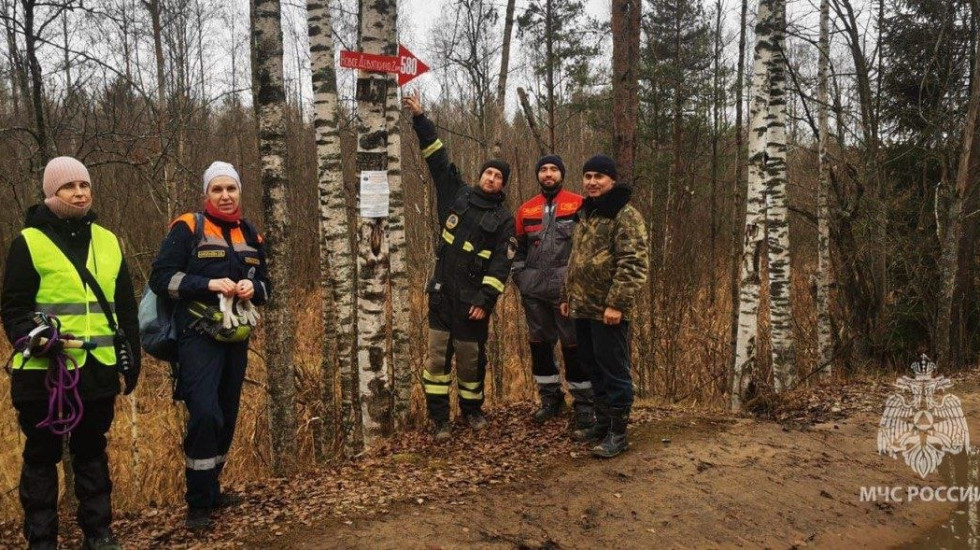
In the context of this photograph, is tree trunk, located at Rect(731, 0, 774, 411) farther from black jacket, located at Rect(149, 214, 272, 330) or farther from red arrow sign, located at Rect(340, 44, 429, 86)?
black jacket, located at Rect(149, 214, 272, 330)

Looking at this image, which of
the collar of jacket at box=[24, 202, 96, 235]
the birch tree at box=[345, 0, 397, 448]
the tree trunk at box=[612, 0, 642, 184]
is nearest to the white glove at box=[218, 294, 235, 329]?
the collar of jacket at box=[24, 202, 96, 235]

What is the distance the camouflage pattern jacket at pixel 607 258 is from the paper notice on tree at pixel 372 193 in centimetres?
164

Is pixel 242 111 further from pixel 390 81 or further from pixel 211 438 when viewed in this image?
pixel 211 438

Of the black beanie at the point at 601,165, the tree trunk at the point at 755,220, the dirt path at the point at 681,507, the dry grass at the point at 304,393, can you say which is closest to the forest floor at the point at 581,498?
the dirt path at the point at 681,507

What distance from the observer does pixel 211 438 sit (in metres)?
3.79

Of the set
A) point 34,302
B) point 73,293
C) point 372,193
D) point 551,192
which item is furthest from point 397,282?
point 34,302

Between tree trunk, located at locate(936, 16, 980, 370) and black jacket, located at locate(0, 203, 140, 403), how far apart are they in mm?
9232

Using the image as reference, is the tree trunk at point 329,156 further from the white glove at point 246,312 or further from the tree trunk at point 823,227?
the tree trunk at point 823,227

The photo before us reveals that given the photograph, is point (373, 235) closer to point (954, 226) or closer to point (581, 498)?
point (581, 498)

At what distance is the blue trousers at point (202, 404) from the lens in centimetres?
373

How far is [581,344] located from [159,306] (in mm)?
3061

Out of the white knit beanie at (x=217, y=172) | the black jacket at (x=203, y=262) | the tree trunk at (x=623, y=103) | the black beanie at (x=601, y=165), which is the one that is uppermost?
the tree trunk at (x=623, y=103)

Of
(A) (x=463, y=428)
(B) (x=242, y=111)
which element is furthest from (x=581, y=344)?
(B) (x=242, y=111)

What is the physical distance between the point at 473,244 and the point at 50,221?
2.86 meters
